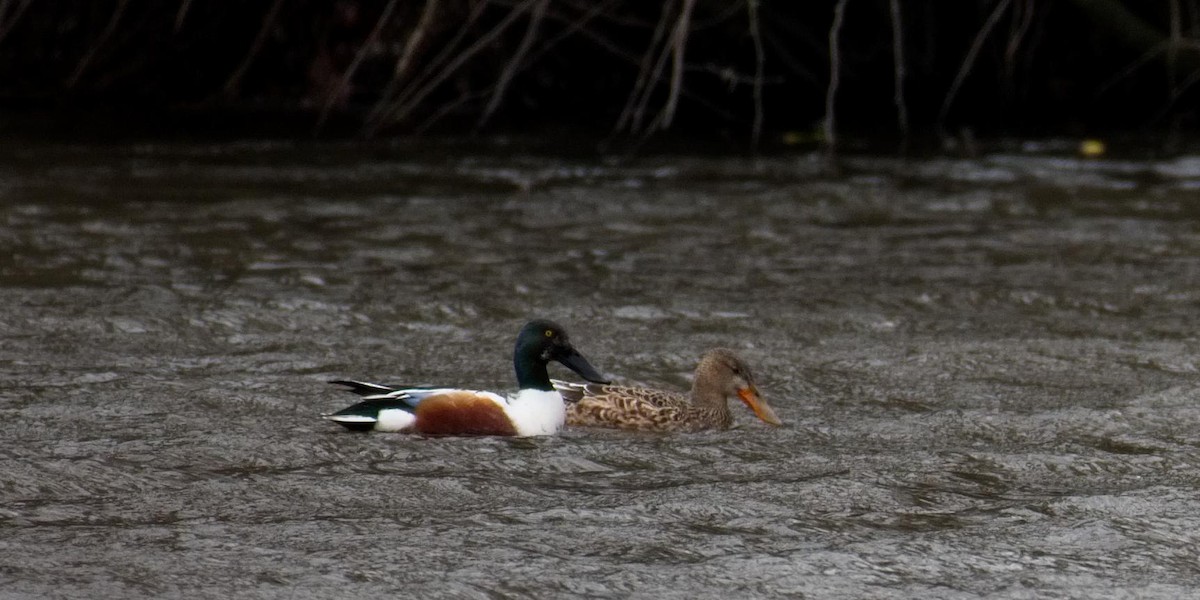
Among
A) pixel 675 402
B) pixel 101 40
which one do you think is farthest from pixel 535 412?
pixel 101 40

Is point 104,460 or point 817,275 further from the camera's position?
point 817,275

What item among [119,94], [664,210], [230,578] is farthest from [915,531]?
[119,94]

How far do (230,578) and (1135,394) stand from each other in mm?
4162

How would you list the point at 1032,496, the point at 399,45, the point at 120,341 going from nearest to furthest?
the point at 1032,496, the point at 120,341, the point at 399,45

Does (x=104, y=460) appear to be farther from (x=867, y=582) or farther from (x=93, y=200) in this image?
(x=93, y=200)

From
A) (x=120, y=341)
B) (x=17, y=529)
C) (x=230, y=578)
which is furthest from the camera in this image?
(x=120, y=341)

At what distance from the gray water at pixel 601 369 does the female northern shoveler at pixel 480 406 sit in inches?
3.3

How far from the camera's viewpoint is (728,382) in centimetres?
734

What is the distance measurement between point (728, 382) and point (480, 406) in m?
1.07

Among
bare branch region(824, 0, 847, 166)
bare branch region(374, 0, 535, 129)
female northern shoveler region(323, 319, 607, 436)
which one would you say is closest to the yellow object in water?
bare branch region(824, 0, 847, 166)

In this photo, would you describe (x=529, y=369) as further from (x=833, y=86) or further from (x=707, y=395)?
(x=833, y=86)

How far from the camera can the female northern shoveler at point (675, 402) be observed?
7.21 m

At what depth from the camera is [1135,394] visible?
25.5 ft

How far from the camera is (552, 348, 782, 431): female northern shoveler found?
7.21 m
